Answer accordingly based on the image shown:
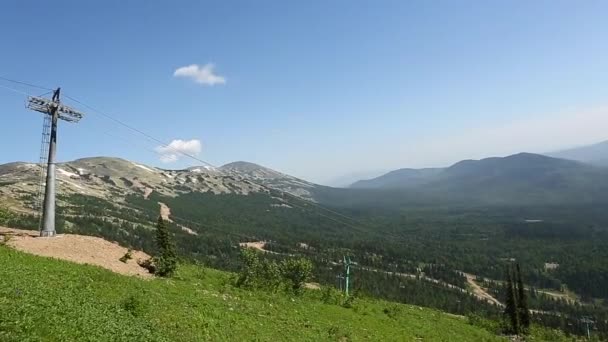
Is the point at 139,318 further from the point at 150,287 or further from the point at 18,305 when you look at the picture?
the point at 150,287

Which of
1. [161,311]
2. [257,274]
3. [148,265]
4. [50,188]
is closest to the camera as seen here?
[161,311]

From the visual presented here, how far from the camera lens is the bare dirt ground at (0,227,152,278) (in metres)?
40.2

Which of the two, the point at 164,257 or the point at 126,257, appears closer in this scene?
the point at 164,257

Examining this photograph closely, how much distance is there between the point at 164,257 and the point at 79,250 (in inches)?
304

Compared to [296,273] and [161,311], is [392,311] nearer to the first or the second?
[296,273]

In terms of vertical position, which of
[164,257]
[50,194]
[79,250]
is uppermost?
[50,194]

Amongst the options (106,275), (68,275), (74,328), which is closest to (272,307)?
(106,275)

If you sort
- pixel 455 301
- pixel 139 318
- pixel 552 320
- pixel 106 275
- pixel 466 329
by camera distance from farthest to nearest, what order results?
pixel 455 301
pixel 552 320
pixel 466 329
pixel 106 275
pixel 139 318

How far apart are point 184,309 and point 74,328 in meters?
11.2

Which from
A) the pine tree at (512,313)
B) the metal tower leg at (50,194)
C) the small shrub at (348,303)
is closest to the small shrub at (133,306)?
the metal tower leg at (50,194)

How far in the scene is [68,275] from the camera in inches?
1238

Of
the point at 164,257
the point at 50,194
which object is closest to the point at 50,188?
the point at 50,194

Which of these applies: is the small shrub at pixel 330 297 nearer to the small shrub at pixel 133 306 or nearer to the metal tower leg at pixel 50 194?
the small shrub at pixel 133 306

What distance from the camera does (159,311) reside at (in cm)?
2923
